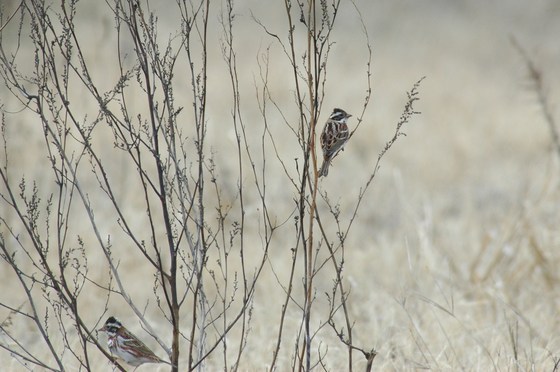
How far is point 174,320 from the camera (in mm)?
2803

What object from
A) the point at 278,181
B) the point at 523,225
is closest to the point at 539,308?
the point at 523,225

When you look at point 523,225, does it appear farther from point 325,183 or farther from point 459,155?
point 459,155

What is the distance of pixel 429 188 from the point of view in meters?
10.3

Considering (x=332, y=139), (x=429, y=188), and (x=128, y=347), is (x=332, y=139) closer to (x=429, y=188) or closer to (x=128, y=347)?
(x=128, y=347)

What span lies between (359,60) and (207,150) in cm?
633

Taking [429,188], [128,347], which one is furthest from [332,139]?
[429,188]

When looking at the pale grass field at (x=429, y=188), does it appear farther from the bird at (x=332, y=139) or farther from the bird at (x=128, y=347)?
the bird at (x=128, y=347)

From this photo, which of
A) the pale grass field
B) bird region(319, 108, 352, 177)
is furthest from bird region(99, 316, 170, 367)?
the pale grass field

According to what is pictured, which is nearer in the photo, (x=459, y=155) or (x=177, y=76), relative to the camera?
(x=459, y=155)

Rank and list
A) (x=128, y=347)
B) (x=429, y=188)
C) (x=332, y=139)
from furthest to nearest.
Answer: (x=429, y=188) < (x=128, y=347) < (x=332, y=139)

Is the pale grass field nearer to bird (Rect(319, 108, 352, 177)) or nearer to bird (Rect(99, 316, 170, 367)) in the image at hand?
bird (Rect(319, 108, 352, 177))

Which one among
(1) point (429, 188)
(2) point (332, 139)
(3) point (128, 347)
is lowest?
(3) point (128, 347)

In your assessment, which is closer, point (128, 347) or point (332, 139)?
point (332, 139)

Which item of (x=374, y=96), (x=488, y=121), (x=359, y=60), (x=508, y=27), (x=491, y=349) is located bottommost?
(x=491, y=349)
